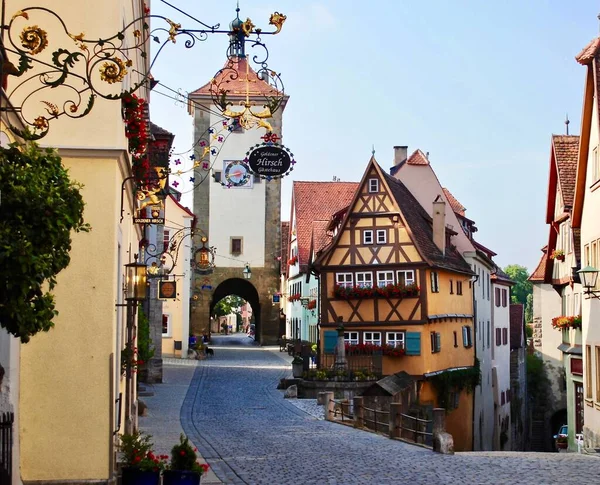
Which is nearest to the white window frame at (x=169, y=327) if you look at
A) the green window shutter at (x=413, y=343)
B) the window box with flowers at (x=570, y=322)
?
the green window shutter at (x=413, y=343)

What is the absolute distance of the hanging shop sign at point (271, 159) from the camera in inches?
574

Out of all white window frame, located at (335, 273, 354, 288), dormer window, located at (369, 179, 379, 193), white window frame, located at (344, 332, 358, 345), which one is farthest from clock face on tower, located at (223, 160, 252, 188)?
white window frame, located at (344, 332, 358, 345)

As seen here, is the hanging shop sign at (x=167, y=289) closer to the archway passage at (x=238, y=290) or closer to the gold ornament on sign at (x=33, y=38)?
the gold ornament on sign at (x=33, y=38)

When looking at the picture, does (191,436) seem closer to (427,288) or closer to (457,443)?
(427,288)

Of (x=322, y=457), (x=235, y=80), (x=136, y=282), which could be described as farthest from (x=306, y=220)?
(x=136, y=282)

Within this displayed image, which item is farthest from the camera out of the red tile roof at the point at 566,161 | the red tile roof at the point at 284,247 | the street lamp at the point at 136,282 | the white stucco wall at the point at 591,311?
the red tile roof at the point at 284,247

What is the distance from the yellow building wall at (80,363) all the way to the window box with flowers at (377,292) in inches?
914

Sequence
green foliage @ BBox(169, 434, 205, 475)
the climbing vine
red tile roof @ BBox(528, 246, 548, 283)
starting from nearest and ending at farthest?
green foliage @ BBox(169, 434, 205, 475) < the climbing vine < red tile roof @ BBox(528, 246, 548, 283)

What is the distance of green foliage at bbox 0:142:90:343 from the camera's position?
598cm

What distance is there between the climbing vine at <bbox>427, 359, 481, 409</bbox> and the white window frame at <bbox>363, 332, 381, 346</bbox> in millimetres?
2197

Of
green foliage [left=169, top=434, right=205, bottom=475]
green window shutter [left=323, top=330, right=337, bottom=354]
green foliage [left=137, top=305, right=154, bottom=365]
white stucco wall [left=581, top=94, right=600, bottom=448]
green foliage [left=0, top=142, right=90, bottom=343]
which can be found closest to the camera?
green foliage [left=0, top=142, right=90, bottom=343]

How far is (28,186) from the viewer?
6297 millimetres

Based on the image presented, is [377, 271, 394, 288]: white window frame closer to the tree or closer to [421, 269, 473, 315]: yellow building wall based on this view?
[421, 269, 473, 315]: yellow building wall

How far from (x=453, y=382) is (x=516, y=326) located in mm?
21761
